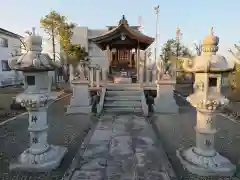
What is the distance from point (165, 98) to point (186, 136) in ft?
13.6

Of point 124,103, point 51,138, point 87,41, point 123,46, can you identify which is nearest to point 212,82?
point 51,138

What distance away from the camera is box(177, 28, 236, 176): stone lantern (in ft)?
14.1

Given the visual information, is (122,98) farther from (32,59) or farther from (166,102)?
(32,59)

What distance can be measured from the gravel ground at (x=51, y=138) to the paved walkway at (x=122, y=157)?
402 mm

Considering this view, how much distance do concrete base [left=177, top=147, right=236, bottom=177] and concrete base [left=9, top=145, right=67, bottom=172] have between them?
3.02 m

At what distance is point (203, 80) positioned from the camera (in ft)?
14.8

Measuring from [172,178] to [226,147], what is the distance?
263 centimetres

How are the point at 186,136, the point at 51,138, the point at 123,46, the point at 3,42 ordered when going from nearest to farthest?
the point at 51,138
the point at 186,136
the point at 123,46
the point at 3,42

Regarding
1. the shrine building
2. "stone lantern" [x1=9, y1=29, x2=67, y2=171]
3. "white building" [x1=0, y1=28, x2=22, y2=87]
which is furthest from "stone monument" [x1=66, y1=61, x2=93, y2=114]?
"white building" [x1=0, y1=28, x2=22, y2=87]

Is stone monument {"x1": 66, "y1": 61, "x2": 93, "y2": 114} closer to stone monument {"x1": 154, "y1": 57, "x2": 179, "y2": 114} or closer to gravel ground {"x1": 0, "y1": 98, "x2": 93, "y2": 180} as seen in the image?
gravel ground {"x1": 0, "y1": 98, "x2": 93, "y2": 180}

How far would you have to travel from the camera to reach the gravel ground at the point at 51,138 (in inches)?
171

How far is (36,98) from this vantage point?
14.7 ft

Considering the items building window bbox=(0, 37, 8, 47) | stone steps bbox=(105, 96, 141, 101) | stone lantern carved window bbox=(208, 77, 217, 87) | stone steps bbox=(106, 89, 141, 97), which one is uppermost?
building window bbox=(0, 37, 8, 47)

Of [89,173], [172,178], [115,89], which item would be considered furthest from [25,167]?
[115,89]
